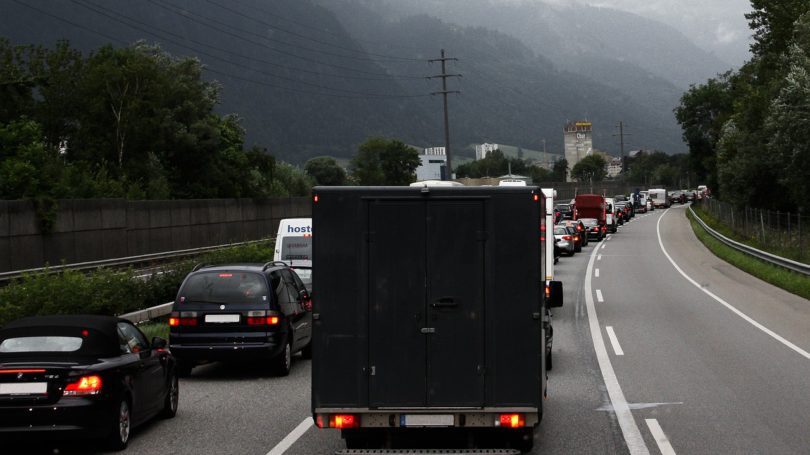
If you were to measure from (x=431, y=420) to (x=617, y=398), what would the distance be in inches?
185

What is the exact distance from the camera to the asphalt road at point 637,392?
9953 millimetres

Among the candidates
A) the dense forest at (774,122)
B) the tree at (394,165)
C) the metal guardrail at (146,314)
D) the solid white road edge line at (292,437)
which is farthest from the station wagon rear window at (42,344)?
the tree at (394,165)

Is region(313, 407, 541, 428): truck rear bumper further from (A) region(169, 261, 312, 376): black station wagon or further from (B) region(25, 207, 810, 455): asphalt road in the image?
(A) region(169, 261, 312, 376): black station wagon

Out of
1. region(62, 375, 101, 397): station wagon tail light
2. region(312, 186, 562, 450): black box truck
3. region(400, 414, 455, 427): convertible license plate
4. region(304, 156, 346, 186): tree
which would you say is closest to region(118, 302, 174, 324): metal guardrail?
region(62, 375, 101, 397): station wagon tail light

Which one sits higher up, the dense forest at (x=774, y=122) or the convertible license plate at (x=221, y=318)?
the dense forest at (x=774, y=122)

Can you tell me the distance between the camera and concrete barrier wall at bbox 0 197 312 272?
130 ft

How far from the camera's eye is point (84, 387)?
31.1ft

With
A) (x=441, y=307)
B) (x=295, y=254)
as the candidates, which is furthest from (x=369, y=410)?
(x=295, y=254)

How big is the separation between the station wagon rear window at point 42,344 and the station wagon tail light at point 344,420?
9.31 ft

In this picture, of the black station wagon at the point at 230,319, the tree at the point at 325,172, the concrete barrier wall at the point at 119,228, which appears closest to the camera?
the black station wagon at the point at 230,319

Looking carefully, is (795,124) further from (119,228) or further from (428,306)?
(428,306)

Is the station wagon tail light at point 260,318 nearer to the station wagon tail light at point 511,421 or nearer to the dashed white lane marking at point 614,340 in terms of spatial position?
the dashed white lane marking at point 614,340

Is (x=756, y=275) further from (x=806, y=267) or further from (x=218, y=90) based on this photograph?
(x=218, y=90)

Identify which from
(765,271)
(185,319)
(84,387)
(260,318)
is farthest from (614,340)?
(765,271)
